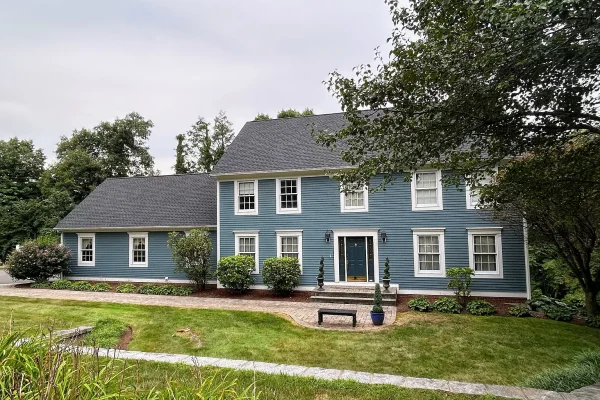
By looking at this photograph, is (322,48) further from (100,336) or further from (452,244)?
(100,336)

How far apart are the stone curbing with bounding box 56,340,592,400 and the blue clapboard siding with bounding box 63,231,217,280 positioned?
10055 millimetres

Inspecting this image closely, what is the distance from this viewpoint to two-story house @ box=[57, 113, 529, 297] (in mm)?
13312

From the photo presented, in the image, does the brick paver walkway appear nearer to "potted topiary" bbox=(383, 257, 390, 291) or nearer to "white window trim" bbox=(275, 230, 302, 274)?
"potted topiary" bbox=(383, 257, 390, 291)

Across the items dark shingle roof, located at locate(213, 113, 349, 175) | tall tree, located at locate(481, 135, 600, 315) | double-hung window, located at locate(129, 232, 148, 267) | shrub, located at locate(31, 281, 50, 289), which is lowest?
shrub, located at locate(31, 281, 50, 289)

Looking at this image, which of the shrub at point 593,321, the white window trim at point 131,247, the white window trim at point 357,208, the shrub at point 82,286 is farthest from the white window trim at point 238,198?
the shrub at point 593,321

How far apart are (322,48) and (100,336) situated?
10.7 metres

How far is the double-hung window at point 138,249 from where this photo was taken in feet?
57.9

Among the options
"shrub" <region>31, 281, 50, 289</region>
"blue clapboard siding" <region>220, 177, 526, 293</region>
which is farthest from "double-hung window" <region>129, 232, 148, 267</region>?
"blue clapboard siding" <region>220, 177, 526, 293</region>

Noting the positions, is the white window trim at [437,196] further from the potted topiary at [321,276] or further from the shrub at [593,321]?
the shrub at [593,321]

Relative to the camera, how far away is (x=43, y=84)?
15039 mm

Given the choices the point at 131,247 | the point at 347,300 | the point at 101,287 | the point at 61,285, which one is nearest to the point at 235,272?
the point at 347,300

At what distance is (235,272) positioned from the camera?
568 inches

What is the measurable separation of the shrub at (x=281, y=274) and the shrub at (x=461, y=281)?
19.5ft

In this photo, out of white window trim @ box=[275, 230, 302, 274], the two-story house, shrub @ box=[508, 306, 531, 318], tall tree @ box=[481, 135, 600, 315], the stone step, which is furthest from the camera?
white window trim @ box=[275, 230, 302, 274]
